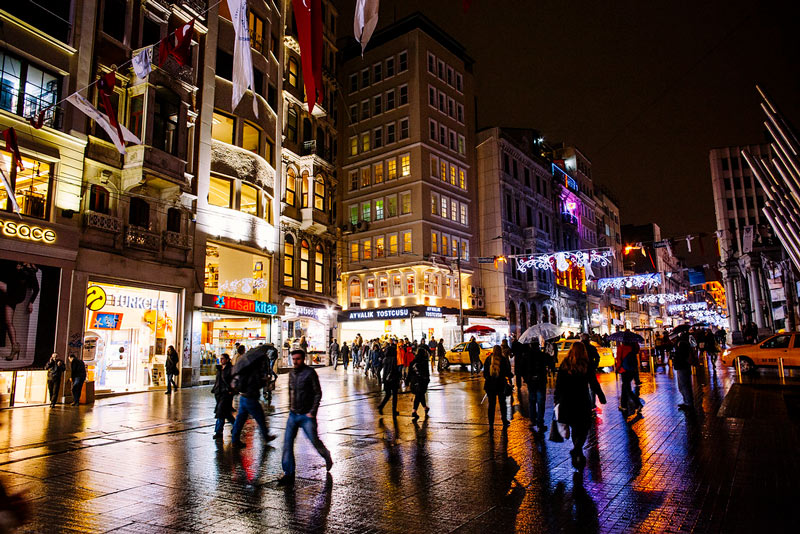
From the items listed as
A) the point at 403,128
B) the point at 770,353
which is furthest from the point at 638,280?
the point at 770,353

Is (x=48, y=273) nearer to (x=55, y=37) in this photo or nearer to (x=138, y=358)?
(x=138, y=358)

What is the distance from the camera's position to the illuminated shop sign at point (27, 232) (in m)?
17.4

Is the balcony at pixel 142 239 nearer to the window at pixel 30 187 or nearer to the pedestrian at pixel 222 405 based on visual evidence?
the window at pixel 30 187

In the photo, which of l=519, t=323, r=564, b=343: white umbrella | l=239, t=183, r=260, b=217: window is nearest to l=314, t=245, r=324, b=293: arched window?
l=239, t=183, r=260, b=217: window

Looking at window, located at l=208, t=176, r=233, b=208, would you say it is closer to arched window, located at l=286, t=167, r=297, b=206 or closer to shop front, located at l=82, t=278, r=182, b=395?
shop front, located at l=82, t=278, r=182, b=395

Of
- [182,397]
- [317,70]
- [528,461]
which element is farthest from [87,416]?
[528,461]

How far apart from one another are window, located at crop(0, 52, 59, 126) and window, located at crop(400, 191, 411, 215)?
29607 mm

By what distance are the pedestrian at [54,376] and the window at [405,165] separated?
33.0m

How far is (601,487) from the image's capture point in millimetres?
6633

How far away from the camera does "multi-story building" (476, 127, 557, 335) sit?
51403 millimetres

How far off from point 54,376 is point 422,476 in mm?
15913

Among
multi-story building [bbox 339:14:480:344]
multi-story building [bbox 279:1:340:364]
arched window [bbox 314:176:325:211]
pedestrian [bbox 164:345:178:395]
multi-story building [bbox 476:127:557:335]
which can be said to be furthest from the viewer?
multi-story building [bbox 476:127:557:335]

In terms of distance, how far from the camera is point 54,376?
17.8 metres

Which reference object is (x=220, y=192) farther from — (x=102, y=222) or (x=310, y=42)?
(x=310, y=42)
